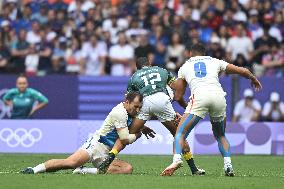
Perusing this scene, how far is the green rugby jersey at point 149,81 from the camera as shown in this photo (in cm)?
1549

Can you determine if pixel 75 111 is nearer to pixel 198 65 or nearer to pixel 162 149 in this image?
pixel 162 149

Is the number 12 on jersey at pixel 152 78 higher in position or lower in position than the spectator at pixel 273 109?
higher

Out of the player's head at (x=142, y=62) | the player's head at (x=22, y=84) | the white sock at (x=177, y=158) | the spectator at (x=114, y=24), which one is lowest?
the white sock at (x=177, y=158)

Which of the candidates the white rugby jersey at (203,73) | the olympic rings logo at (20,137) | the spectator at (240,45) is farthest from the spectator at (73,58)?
the white rugby jersey at (203,73)

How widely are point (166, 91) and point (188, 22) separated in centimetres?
1041

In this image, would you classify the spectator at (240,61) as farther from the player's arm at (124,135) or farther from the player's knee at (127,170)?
the player's arm at (124,135)

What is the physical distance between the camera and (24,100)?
75.2 ft

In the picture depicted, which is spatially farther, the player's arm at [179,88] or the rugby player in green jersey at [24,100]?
the rugby player in green jersey at [24,100]

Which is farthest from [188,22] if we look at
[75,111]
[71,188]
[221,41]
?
[71,188]

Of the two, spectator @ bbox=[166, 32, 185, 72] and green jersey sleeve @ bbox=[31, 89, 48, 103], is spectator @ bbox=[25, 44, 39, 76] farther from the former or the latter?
spectator @ bbox=[166, 32, 185, 72]

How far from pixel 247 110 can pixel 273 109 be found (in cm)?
71

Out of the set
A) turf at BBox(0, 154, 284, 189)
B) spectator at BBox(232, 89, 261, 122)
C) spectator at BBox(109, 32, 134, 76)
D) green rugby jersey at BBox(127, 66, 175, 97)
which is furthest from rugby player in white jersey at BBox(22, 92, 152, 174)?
spectator at BBox(109, 32, 134, 76)

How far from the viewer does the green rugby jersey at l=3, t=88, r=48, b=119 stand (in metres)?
22.9

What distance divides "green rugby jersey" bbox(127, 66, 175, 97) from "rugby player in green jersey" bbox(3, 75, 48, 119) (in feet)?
25.0
